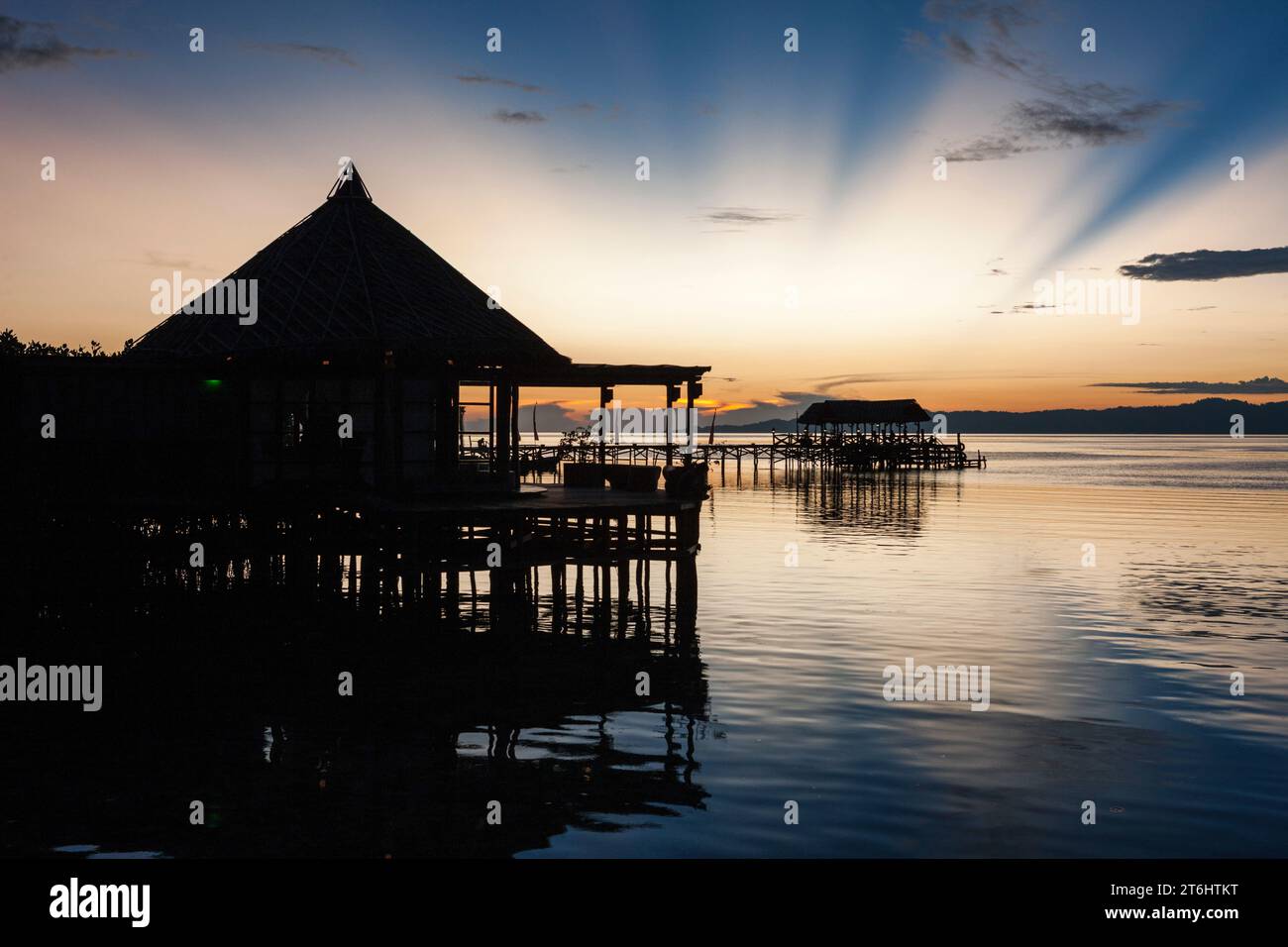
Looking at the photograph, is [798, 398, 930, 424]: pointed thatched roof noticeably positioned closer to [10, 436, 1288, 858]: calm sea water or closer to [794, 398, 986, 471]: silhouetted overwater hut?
[794, 398, 986, 471]: silhouetted overwater hut

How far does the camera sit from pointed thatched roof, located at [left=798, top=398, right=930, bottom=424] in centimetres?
10094

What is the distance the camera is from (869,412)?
332 ft

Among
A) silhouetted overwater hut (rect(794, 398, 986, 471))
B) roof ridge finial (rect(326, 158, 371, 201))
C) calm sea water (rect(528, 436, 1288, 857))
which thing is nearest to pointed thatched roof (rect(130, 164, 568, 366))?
roof ridge finial (rect(326, 158, 371, 201))

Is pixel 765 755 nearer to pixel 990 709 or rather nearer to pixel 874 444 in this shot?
pixel 990 709

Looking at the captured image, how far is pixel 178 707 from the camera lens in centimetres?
1456

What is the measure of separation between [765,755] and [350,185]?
67.1ft

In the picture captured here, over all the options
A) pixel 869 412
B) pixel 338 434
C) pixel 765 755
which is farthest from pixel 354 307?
pixel 869 412

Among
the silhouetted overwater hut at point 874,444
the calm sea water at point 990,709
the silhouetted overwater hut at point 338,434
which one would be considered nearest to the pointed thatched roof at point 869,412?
the silhouetted overwater hut at point 874,444

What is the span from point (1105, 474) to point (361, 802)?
100268mm

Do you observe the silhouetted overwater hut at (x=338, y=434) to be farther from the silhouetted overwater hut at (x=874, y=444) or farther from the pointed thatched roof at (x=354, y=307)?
the silhouetted overwater hut at (x=874, y=444)

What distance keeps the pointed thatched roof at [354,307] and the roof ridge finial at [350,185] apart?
3 cm
